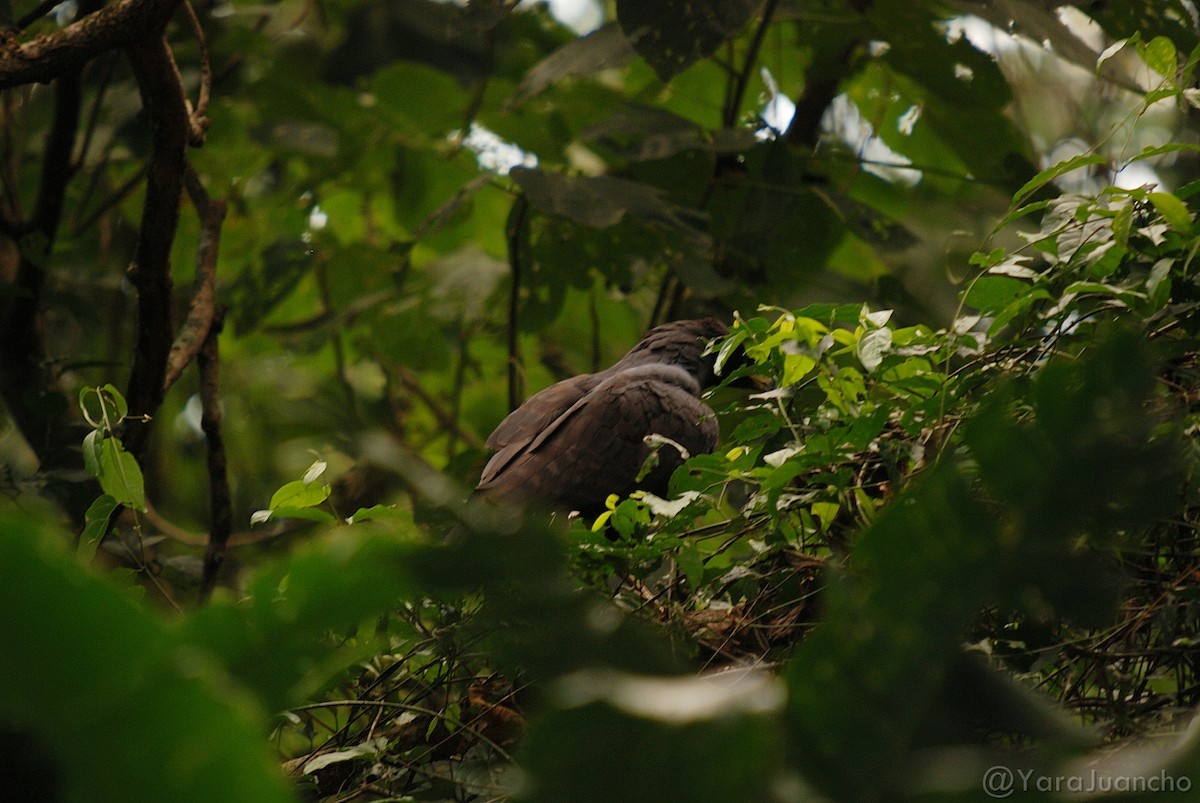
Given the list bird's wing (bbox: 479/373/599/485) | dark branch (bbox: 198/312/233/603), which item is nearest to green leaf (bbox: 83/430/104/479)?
dark branch (bbox: 198/312/233/603)

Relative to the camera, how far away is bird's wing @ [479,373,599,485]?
151 inches

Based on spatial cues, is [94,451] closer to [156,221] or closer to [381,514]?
[381,514]

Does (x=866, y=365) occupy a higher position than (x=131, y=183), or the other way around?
(x=866, y=365)

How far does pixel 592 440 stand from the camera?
3.70 m

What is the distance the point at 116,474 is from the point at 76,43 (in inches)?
53.6

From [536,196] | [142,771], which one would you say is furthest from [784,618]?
[536,196]

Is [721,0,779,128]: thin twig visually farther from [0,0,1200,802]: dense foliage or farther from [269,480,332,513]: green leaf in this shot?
[269,480,332,513]: green leaf

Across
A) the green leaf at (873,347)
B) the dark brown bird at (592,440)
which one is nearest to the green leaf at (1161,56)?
the green leaf at (873,347)

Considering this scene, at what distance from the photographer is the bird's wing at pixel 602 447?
365cm

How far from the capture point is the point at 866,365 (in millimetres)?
2080

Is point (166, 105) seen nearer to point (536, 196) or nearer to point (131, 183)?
point (536, 196)

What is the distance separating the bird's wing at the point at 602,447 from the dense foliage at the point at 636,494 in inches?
21.5

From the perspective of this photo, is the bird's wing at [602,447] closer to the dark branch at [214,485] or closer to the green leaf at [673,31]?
the dark branch at [214,485]

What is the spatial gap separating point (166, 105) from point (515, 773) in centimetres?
230
